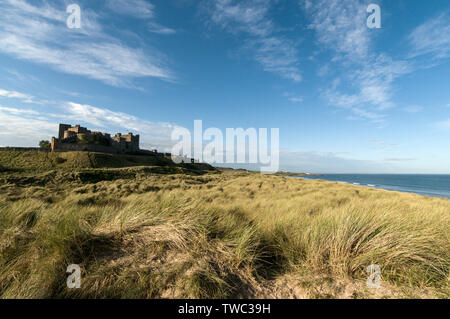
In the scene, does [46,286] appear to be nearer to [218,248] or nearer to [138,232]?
[138,232]

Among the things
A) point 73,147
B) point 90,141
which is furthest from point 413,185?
point 73,147

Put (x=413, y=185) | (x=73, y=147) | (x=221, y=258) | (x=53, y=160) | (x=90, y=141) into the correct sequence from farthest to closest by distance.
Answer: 1. (x=413, y=185)
2. (x=90, y=141)
3. (x=73, y=147)
4. (x=53, y=160)
5. (x=221, y=258)

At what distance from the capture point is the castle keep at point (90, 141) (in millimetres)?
39531

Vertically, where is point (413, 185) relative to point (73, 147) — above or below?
below

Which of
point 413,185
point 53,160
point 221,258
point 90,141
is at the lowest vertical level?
point 413,185

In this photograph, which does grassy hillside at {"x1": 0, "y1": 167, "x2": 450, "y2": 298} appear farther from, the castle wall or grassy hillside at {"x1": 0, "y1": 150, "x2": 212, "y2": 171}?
the castle wall

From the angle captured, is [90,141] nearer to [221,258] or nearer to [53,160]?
[53,160]

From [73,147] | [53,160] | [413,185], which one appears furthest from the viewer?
[413,185]

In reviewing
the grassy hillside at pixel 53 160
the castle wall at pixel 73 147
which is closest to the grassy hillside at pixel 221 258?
the grassy hillside at pixel 53 160

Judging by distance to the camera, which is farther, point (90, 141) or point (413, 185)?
point (413, 185)

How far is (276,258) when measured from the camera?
107 inches

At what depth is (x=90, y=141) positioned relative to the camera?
45125mm
